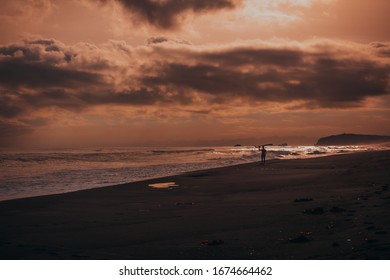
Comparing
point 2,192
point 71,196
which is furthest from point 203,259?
point 2,192

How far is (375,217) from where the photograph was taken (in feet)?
37.3

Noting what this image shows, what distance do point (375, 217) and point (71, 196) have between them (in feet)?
49.1

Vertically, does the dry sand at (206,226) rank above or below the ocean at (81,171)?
above

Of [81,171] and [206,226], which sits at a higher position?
[206,226]

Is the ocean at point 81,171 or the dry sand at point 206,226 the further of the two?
the ocean at point 81,171

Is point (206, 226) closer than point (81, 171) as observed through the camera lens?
Yes

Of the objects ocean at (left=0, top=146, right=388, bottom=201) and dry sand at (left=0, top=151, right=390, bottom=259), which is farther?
ocean at (left=0, top=146, right=388, bottom=201)

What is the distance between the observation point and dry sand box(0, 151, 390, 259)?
367 inches

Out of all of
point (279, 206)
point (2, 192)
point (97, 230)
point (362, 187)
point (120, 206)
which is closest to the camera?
point (97, 230)

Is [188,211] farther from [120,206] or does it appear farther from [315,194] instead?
[315,194]

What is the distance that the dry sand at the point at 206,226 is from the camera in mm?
9320

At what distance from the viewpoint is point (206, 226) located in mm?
12430

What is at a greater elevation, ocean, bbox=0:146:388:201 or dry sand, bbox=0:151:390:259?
dry sand, bbox=0:151:390:259
